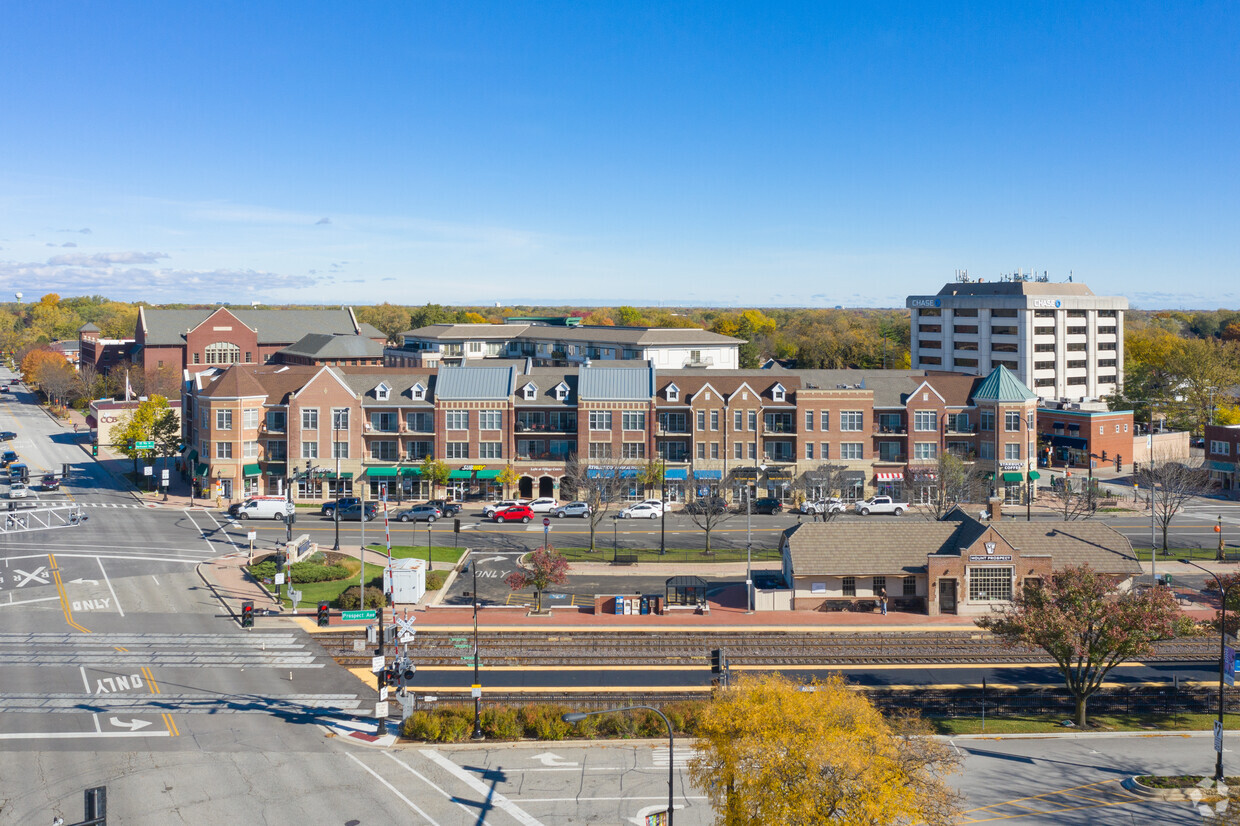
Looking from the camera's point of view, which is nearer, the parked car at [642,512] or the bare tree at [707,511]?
the bare tree at [707,511]

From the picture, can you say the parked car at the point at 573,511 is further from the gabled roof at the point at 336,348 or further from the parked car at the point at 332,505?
the gabled roof at the point at 336,348

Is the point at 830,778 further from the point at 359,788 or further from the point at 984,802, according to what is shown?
the point at 359,788

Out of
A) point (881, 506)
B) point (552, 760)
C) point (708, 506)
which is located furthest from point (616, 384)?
point (552, 760)

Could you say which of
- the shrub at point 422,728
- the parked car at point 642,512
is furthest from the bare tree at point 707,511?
the shrub at point 422,728

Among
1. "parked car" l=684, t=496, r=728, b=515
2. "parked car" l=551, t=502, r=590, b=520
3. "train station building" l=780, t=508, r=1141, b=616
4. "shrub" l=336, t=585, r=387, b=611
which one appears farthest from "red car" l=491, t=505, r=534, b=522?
"train station building" l=780, t=508, r=1141, b=616

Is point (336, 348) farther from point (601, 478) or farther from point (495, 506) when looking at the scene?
point (601, 478)

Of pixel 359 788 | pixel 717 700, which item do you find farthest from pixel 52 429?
pixel 717 700

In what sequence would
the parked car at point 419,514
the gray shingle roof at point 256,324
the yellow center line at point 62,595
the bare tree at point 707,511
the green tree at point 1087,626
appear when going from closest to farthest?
the green tree at point 1087,626, the yellow center line at point 62,595, the bare tree at point 707,511, the parked car at point 419,514, the gray shingle roof at point 256,324

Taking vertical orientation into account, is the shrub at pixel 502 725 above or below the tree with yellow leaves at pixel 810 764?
below
